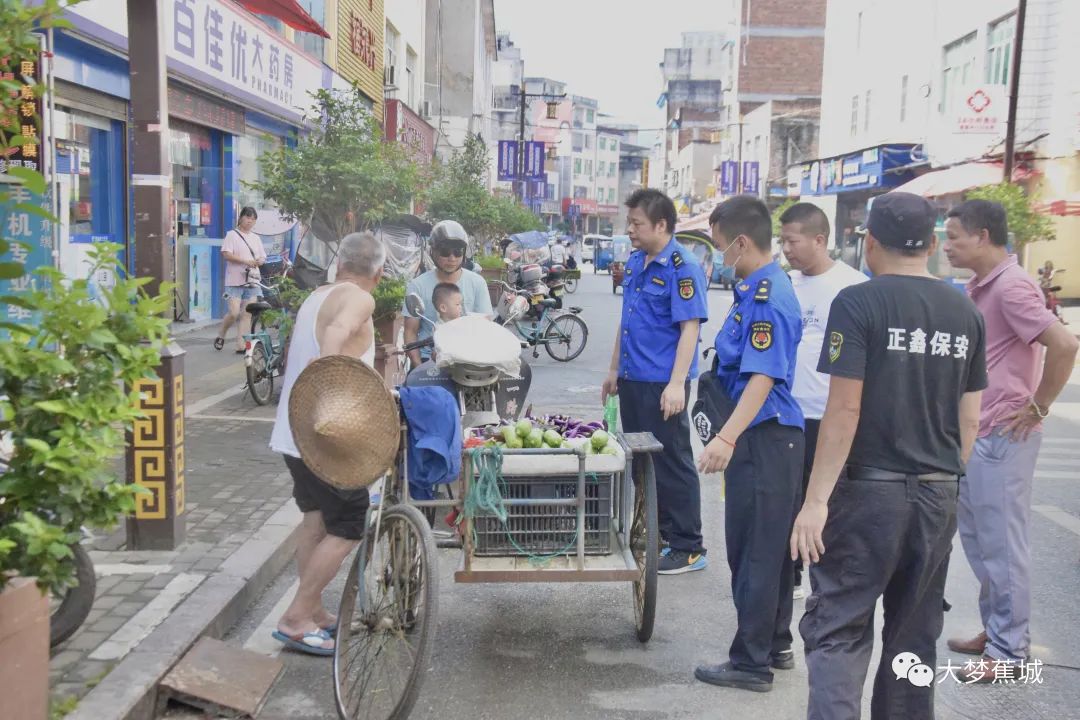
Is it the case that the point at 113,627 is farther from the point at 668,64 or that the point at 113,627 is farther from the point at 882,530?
the point at 668,64

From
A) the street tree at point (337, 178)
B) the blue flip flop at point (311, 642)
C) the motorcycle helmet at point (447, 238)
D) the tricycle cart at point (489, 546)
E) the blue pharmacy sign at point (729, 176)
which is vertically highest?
the blue pharmacy sign at point (729, 176)

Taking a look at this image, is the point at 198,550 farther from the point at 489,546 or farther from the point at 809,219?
the point at 809,219

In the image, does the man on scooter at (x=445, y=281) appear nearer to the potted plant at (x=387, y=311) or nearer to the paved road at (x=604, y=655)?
the paved road at (x=604, y=655)

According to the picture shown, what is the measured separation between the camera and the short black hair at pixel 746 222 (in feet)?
15.5

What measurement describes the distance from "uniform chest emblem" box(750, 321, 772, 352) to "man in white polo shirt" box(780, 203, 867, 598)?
656 mm

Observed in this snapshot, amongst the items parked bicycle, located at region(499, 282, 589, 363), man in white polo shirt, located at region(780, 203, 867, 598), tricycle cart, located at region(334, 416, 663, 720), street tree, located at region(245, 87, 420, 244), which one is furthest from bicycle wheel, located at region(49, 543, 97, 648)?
parked bicycle, located at region(499, 282, 589, 363)

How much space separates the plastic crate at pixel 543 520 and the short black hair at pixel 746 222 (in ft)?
3.85

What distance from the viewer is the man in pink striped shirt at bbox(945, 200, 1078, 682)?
4.57 meters

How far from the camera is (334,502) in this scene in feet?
15.0

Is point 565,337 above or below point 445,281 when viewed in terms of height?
below

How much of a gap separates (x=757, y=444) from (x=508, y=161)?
148 ft

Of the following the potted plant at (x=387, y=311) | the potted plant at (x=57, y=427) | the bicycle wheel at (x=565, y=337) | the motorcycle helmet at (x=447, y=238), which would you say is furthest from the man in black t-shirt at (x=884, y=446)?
the bicycle wheel at (x=565, y=337)

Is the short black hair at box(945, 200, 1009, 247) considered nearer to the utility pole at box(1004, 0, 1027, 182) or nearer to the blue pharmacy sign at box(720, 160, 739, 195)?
the utility pole at box(1004, 0, 1027, 182)

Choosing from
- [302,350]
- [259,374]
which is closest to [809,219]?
[302,350]
